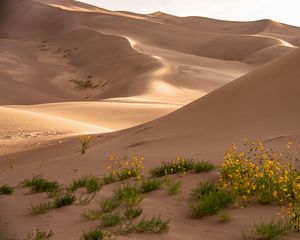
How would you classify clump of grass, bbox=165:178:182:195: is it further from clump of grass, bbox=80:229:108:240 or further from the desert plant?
clump of grass, bbox=80:229:108:240

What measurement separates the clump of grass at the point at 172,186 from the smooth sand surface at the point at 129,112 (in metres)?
0.11

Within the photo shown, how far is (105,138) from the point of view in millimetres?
12164

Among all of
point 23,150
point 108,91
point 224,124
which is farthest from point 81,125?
point 108,91

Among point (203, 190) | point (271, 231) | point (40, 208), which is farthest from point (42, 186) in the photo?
point (271, 231)

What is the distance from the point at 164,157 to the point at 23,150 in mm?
6283

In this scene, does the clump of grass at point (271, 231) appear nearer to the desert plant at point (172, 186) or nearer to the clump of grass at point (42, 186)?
the desert plant at point (172, 186)

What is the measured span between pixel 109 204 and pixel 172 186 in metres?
0.88

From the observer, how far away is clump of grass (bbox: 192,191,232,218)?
4535 mm

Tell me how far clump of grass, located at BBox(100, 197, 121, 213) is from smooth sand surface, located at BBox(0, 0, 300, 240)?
25 cm

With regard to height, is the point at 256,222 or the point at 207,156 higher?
the point at 207,156

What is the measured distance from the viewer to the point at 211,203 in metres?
4.56

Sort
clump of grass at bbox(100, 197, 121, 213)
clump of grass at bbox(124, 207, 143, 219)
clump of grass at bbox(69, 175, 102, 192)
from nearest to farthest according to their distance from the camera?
clump of grass at bbox(124, 207, 143, 219) → clump of grass at bbox(100, 197, 121, 213) → clump of grass at bbox(69, 175, 102, 192)

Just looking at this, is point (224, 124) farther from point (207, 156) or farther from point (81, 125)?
point (81, 125)

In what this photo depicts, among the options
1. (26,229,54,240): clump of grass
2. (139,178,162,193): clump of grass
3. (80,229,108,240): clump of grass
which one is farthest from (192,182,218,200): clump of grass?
(26,229,54,240): clump of grass
